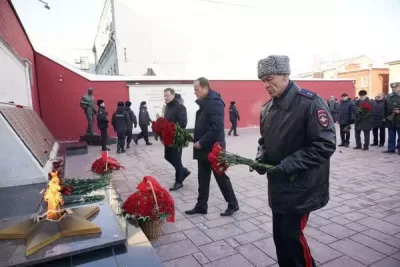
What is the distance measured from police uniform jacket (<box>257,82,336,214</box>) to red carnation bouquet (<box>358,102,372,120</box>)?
847 centimetres

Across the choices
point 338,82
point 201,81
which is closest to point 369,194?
point 201,81

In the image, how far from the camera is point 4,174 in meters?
4.50

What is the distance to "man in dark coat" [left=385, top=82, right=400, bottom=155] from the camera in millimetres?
8364

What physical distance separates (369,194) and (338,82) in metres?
18.7

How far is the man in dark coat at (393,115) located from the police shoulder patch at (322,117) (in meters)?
7.86

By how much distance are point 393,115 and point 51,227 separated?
929 cm

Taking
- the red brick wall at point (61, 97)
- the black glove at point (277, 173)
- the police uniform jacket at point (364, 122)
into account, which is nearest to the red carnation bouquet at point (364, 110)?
the police uniform jacket at point (364, 122)

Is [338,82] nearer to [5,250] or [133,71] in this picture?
[133,71]

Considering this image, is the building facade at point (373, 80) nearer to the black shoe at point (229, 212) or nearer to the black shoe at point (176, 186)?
the black shoe at point (176, 186)

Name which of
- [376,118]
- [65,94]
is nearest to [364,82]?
[376,118]

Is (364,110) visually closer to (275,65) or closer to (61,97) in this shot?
(275,65)

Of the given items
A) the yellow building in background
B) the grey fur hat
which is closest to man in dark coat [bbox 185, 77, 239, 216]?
the grey fur hat

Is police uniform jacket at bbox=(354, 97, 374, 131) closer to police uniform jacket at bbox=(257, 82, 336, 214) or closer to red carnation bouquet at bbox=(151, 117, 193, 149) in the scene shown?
red carnation bouquet at bbox=(151, 117, 193, 149)

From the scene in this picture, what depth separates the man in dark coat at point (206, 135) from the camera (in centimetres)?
392
